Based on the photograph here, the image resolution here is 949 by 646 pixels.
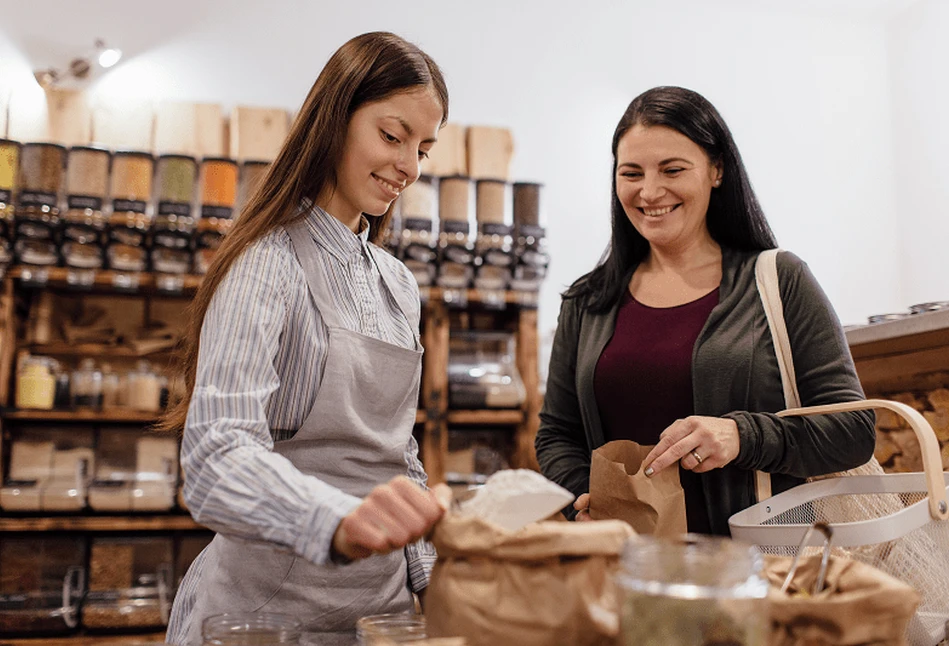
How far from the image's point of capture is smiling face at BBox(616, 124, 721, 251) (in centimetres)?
166

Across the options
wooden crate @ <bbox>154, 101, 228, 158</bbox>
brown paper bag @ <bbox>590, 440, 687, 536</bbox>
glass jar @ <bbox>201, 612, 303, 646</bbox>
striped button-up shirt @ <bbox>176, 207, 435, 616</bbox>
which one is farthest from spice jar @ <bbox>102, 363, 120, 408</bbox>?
glass jar @ <bbox>201, 612, 303, 646</bbox>

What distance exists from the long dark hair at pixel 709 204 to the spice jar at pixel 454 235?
6.62ft

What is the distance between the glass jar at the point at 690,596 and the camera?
0.66 metres

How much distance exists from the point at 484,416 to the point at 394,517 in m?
3.02

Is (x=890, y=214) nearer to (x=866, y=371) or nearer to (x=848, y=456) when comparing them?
(x=866, y=371)

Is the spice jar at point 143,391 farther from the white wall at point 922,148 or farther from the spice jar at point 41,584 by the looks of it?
the white wall at point 922,148

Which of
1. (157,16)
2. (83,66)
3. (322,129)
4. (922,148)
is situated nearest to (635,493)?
(322,129)

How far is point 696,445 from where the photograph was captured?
1309 mm

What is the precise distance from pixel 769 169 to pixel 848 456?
4121mm

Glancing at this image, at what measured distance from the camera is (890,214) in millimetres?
5379

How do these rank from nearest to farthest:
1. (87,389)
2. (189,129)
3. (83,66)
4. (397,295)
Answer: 1. (397,295)
2. (87,389)
3. (189,129)
4. (83,66)

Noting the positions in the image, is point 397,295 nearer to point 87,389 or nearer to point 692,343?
point 692,343

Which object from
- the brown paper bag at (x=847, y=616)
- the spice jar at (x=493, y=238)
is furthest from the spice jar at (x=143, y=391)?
the brown paper bag at (x=847, y=616)

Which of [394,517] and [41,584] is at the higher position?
[394,517]
